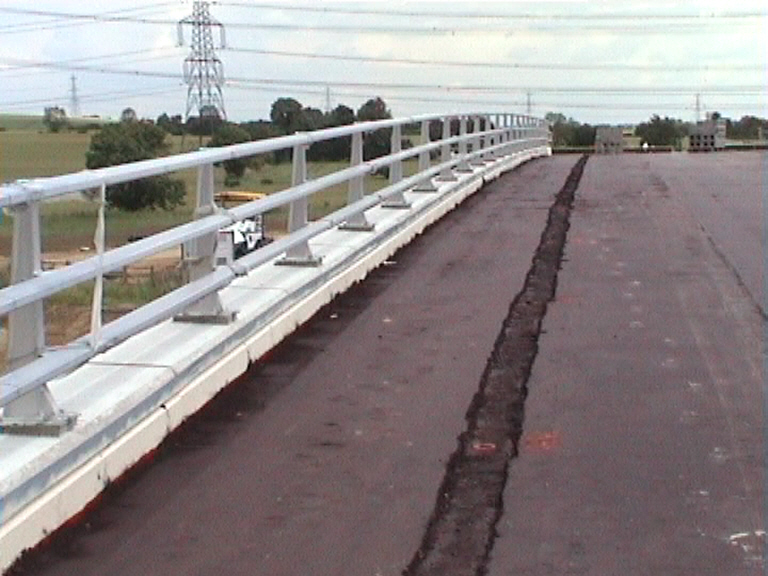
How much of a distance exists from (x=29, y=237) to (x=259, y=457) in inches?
→ 57.0

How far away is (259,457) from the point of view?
5242 mm

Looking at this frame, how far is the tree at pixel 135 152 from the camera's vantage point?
5336 cm

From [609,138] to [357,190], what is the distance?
184 ft

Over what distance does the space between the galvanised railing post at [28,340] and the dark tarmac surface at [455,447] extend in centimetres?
41

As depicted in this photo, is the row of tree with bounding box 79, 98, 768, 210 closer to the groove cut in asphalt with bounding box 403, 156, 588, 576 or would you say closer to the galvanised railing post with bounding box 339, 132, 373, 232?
the galvanised railing post with bounding box 339, 132, 373, 232

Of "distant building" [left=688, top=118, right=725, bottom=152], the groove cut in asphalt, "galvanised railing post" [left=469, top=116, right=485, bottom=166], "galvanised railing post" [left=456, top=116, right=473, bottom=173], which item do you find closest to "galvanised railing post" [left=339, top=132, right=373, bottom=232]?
the groove cut in asphalt

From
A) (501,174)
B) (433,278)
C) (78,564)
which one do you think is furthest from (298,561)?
(501,174)

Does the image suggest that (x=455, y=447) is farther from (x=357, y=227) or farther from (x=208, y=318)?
(x=357, y=227)

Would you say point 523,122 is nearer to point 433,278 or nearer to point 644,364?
point 433,278

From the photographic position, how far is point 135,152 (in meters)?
64.0

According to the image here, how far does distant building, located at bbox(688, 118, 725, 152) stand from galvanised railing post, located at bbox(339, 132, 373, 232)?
49249 millimetres

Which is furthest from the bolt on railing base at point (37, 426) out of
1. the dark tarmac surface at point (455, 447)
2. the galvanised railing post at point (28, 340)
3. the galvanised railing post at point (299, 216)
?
the galvanised railing post at point (299, 216)

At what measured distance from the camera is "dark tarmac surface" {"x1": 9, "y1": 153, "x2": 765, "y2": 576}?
166 inches

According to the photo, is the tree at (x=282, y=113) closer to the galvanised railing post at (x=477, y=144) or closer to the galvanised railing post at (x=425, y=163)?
the galvanised railing post at (x=477, y=144)
